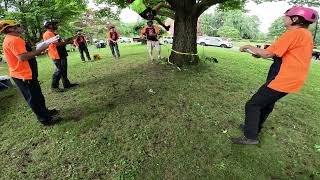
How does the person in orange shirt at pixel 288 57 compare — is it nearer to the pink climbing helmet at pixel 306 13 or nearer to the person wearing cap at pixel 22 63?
the pink climbing helmet at pixel 306 13

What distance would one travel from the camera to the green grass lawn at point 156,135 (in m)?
4.44

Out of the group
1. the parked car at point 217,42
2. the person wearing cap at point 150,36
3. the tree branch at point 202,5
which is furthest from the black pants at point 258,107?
the parked car at point 217,42

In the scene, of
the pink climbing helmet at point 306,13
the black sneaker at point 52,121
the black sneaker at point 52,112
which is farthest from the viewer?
the black sneaker at point 52,112

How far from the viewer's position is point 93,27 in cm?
4609

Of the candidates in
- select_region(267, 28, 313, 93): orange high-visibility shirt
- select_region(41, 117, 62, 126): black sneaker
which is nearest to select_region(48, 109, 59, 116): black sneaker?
select_region(41, 117, 62, 126): black sneaker

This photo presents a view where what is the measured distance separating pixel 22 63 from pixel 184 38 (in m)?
5.48

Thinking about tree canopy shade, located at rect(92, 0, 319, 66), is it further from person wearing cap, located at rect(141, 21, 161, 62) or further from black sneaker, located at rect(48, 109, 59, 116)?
black sneaker, located at rect(48, 109, 59, 116)

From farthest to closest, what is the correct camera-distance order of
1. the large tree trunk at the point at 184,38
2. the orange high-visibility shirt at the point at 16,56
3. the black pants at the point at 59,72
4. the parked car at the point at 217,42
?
the parked car at the point at 217,42 → the large tree trunk at the point at 184,38 → the black pants at the point at 59,72 → the orange high-visibility shirt at the point at 16,56

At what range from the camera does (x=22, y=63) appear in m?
5.07

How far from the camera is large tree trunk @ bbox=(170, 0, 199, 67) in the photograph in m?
9.03

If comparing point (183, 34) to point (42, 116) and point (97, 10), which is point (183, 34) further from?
point (42, 116)

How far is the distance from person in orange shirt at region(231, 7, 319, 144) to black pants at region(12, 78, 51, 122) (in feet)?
13.2

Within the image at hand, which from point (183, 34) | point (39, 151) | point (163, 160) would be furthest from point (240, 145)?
point (183, 34)

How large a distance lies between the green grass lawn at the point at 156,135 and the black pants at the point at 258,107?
1.25ft
